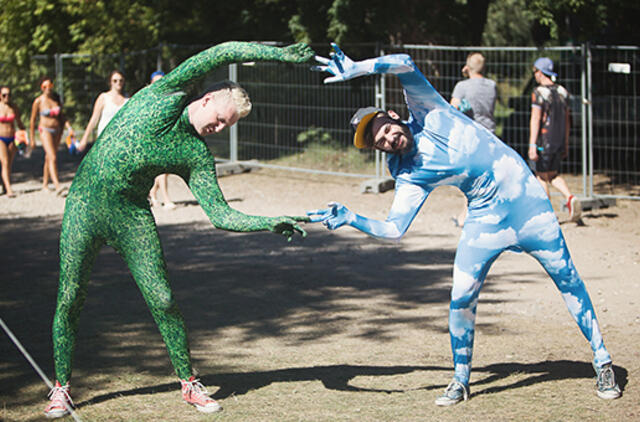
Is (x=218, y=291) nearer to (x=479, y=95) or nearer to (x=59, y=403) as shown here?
(x=59, y=403)

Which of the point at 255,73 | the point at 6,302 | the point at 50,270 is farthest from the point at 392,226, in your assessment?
the point at 255,73

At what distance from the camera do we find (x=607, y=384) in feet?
16.1

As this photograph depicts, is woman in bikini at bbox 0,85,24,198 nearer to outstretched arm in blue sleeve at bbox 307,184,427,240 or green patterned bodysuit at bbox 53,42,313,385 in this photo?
green patterned bodysuit at bbox 53,42,313,385

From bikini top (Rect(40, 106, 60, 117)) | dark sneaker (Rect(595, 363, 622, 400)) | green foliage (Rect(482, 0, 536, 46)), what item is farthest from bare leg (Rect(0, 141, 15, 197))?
green foliage (Rect(482, 0, 536, 46))

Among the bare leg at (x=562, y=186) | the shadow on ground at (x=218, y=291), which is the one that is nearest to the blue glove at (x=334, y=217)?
the shadow on ground at (x=218, y=291)

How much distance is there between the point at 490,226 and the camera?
187 inches

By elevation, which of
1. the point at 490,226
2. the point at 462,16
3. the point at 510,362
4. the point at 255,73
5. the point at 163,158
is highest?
the point at 462,16

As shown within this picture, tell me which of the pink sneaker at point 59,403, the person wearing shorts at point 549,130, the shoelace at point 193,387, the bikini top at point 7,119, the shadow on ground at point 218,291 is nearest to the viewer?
the pink sneaker at point 59,403

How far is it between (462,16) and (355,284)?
10.9m

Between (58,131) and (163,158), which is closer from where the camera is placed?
(163,158)

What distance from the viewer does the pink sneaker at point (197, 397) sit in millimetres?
4797

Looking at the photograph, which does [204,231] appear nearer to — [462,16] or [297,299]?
[297,299]

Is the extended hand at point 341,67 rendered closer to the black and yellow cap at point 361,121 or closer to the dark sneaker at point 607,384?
the black and yellow cap at point 361,121

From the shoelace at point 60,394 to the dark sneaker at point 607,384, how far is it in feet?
10.0
